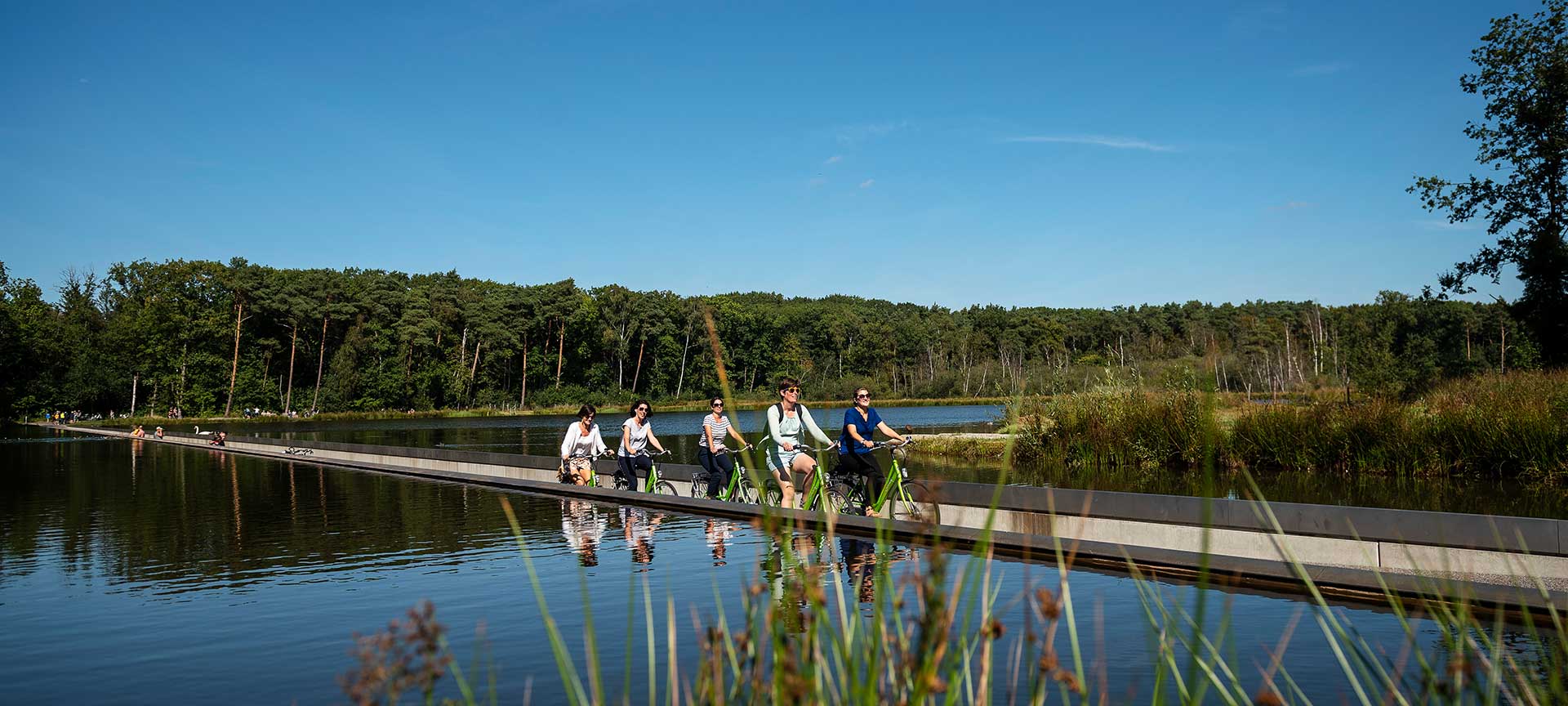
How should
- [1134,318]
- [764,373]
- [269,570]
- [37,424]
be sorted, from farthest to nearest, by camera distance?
[1134,318], [764,373], [37,424], [269,570]

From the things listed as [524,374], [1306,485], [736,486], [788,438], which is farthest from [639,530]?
[524,374]

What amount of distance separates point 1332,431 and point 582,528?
50.4 ft

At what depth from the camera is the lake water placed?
6168 mm

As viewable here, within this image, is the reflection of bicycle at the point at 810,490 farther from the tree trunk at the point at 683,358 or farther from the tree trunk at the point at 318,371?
the tree trunk at the point at 683,358

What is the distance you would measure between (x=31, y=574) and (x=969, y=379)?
307 feet

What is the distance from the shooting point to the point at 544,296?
3947 inches

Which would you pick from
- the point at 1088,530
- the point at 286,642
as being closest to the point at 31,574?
the point at 286,642

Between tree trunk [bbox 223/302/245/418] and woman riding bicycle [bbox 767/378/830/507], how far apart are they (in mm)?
85869

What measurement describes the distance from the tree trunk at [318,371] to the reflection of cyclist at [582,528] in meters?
80.7

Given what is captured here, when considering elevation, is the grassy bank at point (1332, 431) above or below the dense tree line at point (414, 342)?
below

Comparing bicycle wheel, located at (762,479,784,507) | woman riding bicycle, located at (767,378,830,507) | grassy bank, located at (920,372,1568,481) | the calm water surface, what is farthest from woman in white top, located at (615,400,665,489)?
grassy bank, located at (920,372,1568,481)

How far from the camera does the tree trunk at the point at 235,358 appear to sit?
3423 inches

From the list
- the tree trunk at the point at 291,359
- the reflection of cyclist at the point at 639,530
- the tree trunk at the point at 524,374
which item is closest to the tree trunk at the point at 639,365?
the tree trunk at the point at 524,374

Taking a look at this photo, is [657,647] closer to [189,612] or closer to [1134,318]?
[189,612]
